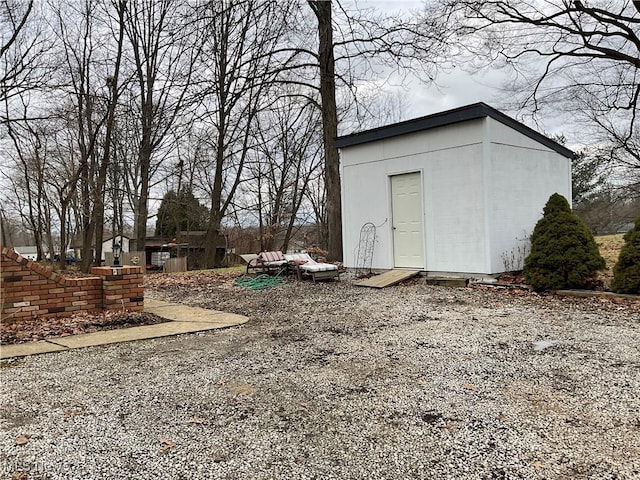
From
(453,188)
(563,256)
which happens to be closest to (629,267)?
(563,256)

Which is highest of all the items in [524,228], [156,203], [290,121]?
[290,121]

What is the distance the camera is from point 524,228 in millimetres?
8680

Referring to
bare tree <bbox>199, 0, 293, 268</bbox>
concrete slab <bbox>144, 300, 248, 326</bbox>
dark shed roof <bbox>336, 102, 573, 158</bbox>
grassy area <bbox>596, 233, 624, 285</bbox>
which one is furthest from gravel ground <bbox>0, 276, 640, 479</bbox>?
bare tree <bbox>199, 0, 293, 268</bbox>

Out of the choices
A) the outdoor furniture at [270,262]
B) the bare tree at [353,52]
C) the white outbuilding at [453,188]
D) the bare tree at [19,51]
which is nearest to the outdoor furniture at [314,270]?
the outdoor furniture at [270,262]

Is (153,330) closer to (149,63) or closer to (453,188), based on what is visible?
(453,188)

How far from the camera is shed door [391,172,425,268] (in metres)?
9.08

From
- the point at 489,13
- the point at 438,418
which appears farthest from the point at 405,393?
the point at 489,13

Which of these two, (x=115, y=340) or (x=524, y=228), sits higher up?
(x=524, y=228)

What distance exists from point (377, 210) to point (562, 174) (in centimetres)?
381

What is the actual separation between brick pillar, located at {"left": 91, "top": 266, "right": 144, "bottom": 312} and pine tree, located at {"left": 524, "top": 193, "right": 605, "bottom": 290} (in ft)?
18.6

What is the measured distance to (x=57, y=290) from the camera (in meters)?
5.54

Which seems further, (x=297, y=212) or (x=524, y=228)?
(x=297, y=212)

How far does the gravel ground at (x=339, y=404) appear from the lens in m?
2.14

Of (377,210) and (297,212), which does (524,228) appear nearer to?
(377,210)
